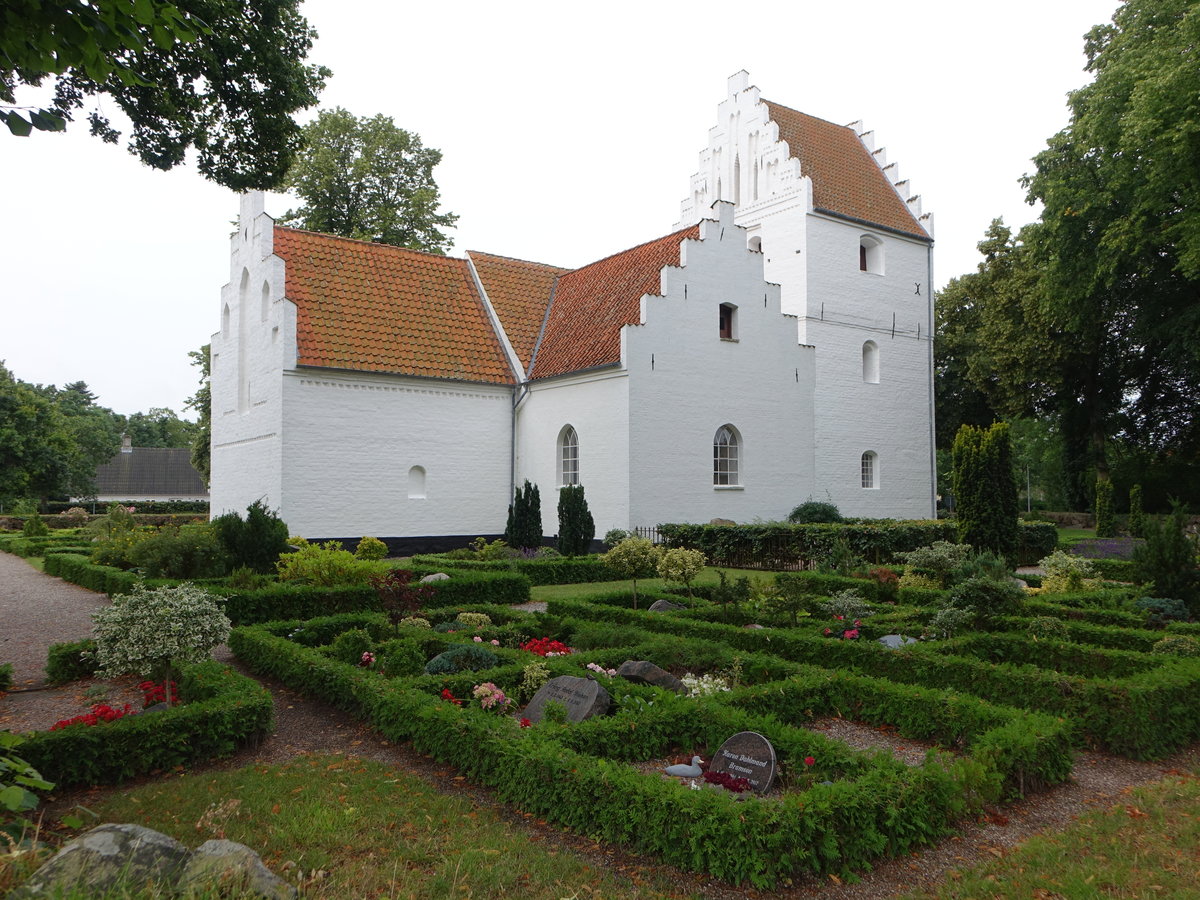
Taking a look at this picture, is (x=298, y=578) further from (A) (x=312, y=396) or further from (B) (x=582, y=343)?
(B) (x=582, y=343)

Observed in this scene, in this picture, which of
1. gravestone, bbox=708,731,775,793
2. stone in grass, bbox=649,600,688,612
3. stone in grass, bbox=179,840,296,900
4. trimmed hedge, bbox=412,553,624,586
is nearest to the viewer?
stone in grass, bbox=179,840,296,900

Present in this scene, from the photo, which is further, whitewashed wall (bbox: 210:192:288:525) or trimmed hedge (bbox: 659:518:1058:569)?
whitewashed wall (bbox: 210:192:288:525)

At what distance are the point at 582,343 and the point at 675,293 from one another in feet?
9.61

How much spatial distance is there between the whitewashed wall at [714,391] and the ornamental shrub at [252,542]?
30.0ft

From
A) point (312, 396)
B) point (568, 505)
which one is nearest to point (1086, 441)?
point (568, 505)

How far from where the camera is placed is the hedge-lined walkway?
31.8 feet

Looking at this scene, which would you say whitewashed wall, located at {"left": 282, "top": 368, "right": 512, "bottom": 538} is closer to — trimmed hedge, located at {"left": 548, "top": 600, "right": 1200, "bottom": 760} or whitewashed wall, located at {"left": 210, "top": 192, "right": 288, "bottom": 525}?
whitewashed wall, located at {"left": 210, "top": 192, "right": 288, "bottom": 525}

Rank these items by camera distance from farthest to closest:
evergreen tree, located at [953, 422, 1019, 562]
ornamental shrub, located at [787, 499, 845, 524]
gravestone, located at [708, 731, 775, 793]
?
1. ornamental shrub, located at [787, 499, 845, 524]
2. evergreen tree, located at [953, 422, 1019, 562]
3. gravestone, located at [708, 731, 775, 793]

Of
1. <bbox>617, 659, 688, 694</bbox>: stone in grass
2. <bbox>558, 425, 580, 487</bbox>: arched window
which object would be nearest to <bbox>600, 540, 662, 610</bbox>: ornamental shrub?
<bbox>617, 659, 688, 694</bbox>: stone in grass

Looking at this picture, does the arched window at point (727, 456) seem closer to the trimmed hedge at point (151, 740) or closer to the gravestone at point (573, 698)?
the gravestone at point (573, 698)

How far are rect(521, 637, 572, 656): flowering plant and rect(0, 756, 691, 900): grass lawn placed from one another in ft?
10.3

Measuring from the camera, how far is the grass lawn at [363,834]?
4.16 meters

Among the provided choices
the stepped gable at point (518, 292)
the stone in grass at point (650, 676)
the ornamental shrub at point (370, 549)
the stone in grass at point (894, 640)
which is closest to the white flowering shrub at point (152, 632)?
the stone in grass at point (650, 676)

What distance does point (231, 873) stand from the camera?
3652mm
